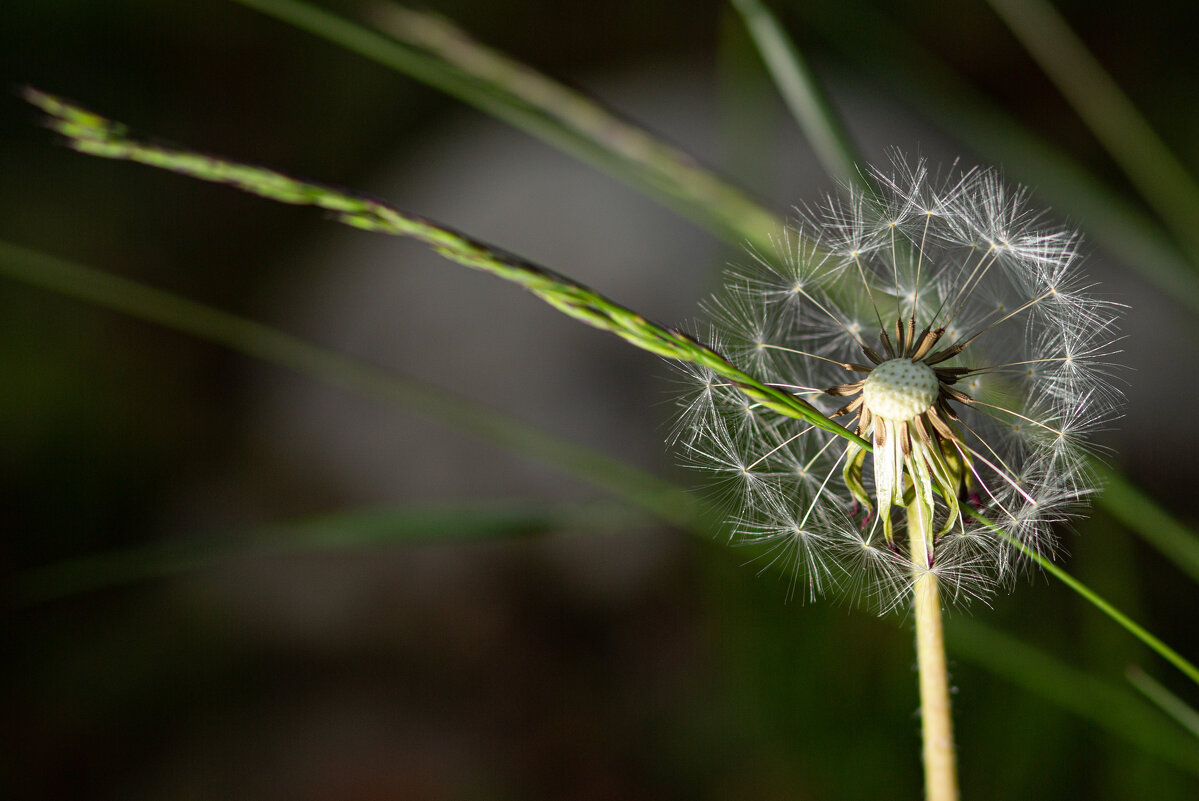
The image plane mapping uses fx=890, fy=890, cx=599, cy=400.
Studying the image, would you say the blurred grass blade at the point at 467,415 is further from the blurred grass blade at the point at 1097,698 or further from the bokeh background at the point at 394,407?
the bokeh background at the point at 394,407

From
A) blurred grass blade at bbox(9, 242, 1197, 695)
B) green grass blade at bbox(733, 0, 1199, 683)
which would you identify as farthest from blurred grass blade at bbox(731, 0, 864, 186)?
blurred grass blade at bbox(9, 242, 1197, 695)

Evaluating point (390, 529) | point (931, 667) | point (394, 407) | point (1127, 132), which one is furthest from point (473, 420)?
point (394, 407)

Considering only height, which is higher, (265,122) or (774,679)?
(265,122)

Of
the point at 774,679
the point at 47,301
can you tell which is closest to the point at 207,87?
the point at 47,301

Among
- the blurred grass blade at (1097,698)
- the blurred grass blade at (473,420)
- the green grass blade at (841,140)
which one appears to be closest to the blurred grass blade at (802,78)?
the green grass blade at (841,140)

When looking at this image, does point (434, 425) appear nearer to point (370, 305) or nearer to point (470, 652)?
point (370, 305)

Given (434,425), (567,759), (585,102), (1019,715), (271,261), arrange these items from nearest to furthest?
(585,102) → (1019,715) → (567,759) → (434,425) → (271,261)

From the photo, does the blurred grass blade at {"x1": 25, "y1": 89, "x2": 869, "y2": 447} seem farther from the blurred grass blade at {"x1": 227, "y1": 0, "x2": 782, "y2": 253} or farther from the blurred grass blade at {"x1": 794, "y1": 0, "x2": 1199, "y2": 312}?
the blurred grass blade at {"x1": 794, "y1": 0, "x2": 1199, "y2": 312}
